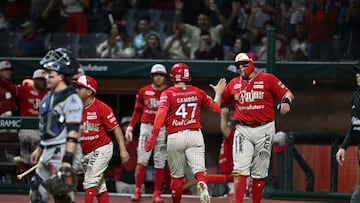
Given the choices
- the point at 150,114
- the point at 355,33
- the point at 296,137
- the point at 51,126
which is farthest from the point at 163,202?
the point at 51,126

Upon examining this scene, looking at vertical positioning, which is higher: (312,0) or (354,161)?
(312,0)

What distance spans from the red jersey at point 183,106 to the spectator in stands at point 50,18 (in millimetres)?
6178

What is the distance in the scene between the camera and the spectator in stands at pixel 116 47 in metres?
15.4

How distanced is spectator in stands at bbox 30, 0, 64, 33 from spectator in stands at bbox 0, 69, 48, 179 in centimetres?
239

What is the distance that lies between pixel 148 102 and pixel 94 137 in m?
3.00

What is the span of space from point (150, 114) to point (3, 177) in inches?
108

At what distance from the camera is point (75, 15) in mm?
16891

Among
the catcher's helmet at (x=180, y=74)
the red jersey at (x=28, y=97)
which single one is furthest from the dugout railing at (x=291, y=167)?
the catcher's helmet at (x=180, y=74)

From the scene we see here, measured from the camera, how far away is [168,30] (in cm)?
1644

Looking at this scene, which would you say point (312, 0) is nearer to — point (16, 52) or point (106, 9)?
point (106, 9)

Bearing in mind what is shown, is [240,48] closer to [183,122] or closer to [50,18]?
[50,18]

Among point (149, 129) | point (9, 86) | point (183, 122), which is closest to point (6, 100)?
point (9, 86)

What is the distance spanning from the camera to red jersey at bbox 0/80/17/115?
1434cm

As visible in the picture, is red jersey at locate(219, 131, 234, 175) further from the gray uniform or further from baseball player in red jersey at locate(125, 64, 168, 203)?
the gray uniform
